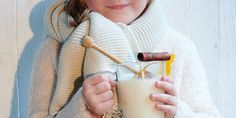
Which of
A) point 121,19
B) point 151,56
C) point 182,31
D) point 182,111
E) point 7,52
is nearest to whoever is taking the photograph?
point 151,56

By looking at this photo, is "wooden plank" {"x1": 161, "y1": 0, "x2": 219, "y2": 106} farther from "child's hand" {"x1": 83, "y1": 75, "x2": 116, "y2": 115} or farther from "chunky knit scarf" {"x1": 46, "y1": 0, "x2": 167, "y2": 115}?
"child's hand" {"x1": 83, "y1": 75, "x2": 116, "y2": 115}

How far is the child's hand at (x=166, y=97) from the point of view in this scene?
0.63m

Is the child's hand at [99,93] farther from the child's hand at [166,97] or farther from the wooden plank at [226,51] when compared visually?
the wooden plank at [226,51]

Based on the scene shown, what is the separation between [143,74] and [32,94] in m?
0.36

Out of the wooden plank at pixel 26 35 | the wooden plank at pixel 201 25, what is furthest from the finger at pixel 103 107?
the wooden plank at pixel 201 25

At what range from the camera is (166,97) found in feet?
2.13

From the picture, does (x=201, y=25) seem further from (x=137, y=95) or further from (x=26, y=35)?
(x=137, y=95)

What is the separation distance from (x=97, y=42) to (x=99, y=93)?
131mm

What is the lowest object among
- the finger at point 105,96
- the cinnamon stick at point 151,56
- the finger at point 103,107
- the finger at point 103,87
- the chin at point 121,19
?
the finger at point 103,107

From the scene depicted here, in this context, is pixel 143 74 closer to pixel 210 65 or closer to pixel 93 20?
pixel 93 20

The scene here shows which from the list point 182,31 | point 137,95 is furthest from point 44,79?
point 182,31

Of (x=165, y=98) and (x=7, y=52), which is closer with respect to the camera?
(x=165, y=98)

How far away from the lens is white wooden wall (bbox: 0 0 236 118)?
3.38 ft

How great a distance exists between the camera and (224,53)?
3.93ft
